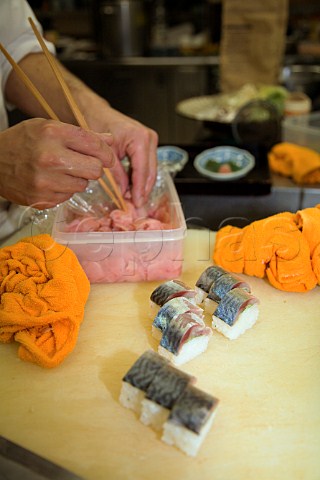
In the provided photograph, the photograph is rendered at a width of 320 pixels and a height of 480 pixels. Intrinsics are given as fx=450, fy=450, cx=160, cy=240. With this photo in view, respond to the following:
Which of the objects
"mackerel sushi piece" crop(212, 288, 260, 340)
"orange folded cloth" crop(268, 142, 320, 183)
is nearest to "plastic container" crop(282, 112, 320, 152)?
"orange folded cloth" crop(268, 142, 320, 183)

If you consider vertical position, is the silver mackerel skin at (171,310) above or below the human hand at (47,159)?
below

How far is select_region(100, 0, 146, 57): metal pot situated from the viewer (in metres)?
4.46

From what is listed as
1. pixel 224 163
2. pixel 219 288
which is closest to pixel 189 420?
pixel 219 288

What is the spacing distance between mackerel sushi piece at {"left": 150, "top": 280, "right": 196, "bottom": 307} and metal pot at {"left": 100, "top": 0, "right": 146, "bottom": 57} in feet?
13.3

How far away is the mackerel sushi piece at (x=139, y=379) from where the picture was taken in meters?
0.89

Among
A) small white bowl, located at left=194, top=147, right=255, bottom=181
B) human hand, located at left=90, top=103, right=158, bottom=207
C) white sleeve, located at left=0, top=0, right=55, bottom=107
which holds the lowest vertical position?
small white bowl, located at left=194, top=147, right=255, bottom=181

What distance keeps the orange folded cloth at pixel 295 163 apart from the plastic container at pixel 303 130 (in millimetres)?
423

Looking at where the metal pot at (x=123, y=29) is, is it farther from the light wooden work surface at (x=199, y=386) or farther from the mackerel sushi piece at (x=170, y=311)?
the mackerel sushi piece at (x=170, y=311)

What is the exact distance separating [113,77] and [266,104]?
→ 2.58 m

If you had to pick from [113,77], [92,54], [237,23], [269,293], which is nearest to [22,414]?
[269,293]

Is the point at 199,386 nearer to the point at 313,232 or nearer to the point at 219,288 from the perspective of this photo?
the point at 219,288

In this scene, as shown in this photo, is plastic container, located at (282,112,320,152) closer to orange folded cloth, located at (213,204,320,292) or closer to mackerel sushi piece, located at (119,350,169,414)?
orange folded cloth, located at (213,204,320,292)

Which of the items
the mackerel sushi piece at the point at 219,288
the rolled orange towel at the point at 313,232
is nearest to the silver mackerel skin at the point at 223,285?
the mackerel sushi piece at the point at 219,288

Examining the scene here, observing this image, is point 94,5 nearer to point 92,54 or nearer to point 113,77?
point 92,54
